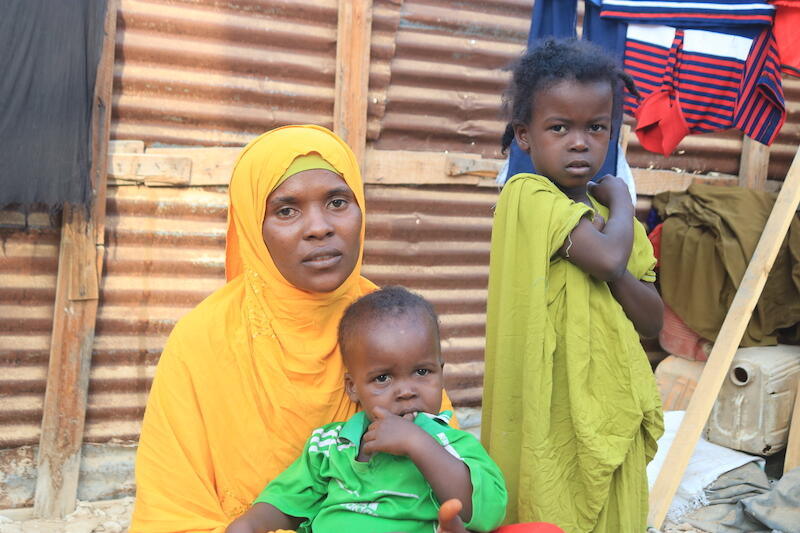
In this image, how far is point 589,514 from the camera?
2299mm

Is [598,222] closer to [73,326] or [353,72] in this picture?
[353,72]

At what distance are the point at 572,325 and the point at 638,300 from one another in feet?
0.75

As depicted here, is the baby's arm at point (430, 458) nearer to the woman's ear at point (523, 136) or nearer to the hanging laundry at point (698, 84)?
the woman's ear at point (523, 136)

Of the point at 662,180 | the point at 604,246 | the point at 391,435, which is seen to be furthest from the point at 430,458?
the point at 662,180

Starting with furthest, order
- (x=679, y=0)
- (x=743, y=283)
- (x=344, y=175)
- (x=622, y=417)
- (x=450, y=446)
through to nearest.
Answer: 1. (x=743, y=283)
2. (x=679, y=0)
3. (x=622, y=417)
4. (x=344, y=175)
5. (x=450, y=446)

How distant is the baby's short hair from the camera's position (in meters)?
2.03

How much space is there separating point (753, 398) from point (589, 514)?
8.91 feet

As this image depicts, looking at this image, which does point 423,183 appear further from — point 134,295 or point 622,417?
point 622,417

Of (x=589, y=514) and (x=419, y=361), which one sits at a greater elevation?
(x=419, y=361)

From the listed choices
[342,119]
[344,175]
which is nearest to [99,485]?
[342,119]

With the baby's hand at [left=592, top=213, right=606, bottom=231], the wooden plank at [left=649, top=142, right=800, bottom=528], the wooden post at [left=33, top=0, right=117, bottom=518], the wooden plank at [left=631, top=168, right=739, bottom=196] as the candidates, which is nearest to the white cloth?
the wooden plank at [left=649, top=142, right=800, bottom=528]

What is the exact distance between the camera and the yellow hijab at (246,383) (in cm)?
201

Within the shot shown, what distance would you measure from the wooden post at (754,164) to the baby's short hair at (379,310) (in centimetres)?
402

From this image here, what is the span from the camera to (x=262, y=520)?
190cm
